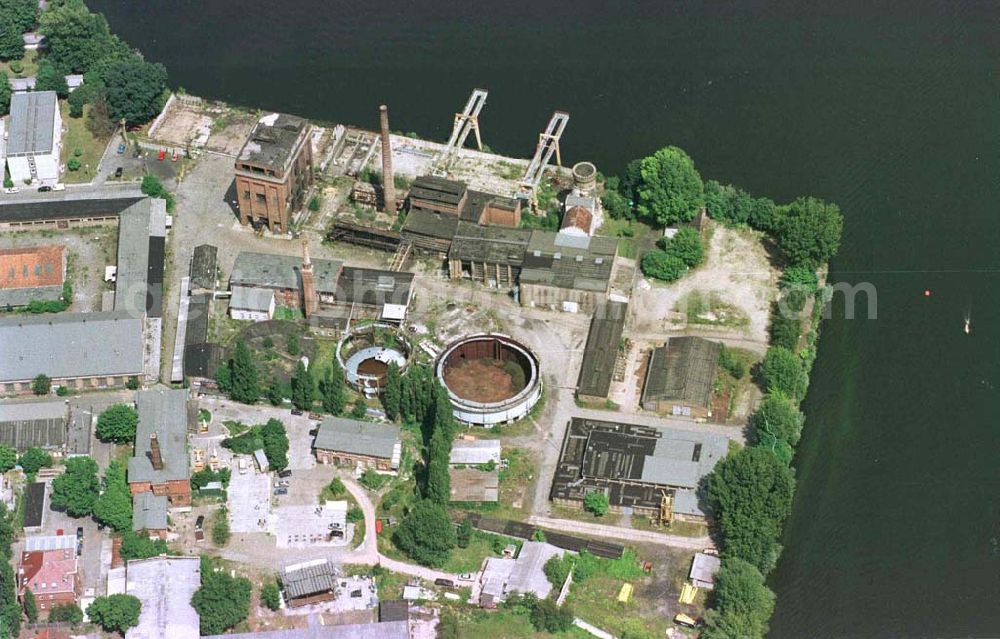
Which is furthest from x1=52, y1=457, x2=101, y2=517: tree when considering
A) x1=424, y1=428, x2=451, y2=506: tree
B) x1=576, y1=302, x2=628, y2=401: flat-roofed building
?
x1=576, y1=302, x2=628, y2=401: flat-roofed building

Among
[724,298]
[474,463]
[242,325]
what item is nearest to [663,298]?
[724,298]

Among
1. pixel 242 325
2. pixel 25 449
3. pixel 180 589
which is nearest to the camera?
pixel 180 589

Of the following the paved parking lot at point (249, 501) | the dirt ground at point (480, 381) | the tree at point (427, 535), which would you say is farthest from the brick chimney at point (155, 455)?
the dirt ground at point (480, 381)

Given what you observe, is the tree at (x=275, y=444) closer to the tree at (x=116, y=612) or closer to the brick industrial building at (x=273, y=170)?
the tree at (x=116, y=612)

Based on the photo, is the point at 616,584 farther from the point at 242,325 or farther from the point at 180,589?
the point at 242,325

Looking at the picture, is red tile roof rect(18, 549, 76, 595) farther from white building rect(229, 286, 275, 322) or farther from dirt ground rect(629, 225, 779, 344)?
dirt ground rect(629, 225, 779, 344)

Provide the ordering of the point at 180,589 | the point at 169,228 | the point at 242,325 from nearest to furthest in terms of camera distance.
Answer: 1. the point at 180,589
2. the point at 242,325
3. the point at 169,228

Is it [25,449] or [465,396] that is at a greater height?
[465,396]
